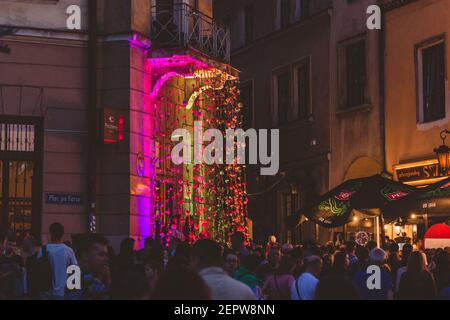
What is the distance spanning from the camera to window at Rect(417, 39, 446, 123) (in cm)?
2422

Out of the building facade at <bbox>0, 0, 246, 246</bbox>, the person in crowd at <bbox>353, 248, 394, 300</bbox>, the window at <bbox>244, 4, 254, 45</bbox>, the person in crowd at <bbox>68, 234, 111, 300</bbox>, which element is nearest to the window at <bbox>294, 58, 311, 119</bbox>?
the window at <bbox>244, 4, 254, 45</bbox>

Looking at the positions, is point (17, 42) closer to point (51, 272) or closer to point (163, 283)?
point (51, 272)

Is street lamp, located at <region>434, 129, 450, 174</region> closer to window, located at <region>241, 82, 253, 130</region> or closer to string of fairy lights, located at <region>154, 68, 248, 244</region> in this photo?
string of fairy lights, located at <region>154, 68, 248, 244</region>

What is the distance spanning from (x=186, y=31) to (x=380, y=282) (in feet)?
32.8

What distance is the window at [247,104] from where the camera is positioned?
34594 millimetres

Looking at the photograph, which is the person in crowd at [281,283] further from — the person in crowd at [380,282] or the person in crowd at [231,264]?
the person in crowd at [380,282]

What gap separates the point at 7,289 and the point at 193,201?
39.3 ft

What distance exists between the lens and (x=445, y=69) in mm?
23938

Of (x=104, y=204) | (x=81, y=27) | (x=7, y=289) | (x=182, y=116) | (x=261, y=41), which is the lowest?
(x=7, y=289)

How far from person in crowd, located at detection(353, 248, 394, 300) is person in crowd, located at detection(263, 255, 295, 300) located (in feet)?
5.86

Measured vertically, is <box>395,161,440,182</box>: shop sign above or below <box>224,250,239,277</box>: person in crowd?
above

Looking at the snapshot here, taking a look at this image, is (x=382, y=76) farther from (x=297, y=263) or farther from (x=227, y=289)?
(x=227, y=289)

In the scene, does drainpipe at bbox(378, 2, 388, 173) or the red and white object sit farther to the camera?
drainpipe at bbox(378, 2, 388, 173)
